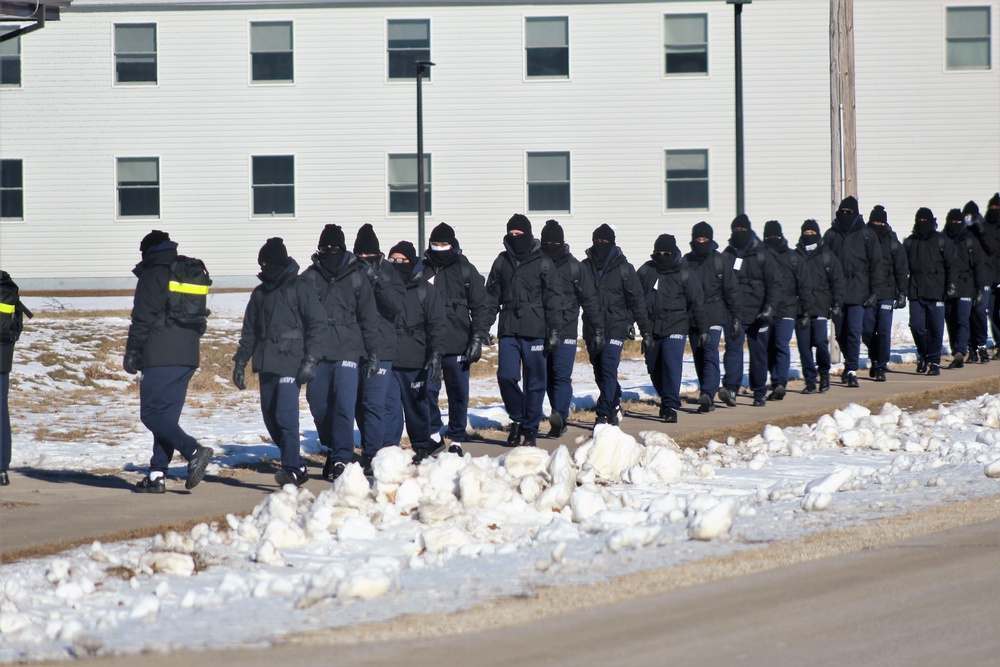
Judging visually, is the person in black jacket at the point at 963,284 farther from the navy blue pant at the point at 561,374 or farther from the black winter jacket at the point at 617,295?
the navy blue pant at the point at 561,374

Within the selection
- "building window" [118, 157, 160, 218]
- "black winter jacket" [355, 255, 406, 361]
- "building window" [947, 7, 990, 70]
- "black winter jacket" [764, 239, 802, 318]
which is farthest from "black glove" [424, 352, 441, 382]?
"building window" [947, 7, 990, 70]

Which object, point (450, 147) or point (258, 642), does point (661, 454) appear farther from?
point (450, 147)

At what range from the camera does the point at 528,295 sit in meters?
12.7

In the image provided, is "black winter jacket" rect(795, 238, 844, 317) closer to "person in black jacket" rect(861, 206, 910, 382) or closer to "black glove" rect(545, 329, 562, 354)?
"person in black jacket" rect(861, 206, 910, 382)

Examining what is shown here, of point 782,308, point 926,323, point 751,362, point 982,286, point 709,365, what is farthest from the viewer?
point 982,286

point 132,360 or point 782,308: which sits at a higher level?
point 782,308

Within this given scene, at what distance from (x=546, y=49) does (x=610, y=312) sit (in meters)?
19.9

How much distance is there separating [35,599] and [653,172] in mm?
27108

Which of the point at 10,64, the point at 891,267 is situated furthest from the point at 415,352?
the point at 10,64

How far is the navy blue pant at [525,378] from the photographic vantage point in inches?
495

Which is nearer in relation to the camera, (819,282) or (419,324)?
(419,324)

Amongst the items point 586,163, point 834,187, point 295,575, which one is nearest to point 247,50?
point 586,163

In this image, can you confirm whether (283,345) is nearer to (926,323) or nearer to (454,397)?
(454,397)

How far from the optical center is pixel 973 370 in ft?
61.5
